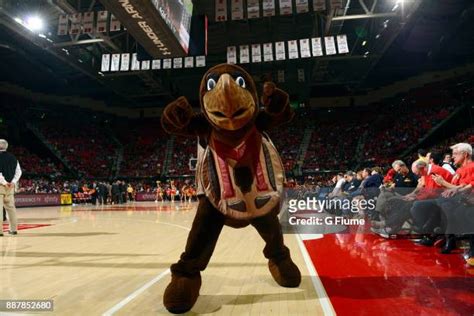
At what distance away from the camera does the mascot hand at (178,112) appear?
2664 millimetres

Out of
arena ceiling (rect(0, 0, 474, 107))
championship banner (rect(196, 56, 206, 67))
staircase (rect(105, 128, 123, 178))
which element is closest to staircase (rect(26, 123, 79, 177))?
staircase (rect(105, 128, 123, 178))

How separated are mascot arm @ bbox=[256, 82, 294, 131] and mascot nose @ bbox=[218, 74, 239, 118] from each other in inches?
11.1

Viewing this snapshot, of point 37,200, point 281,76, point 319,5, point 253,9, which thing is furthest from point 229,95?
point 281,76

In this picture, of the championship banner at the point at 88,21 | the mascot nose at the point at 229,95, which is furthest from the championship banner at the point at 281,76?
the mascot nose at the point at 229,95

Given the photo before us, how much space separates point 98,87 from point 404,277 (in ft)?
97.5

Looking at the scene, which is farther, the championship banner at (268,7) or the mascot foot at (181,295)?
the championship banner at (268,7)

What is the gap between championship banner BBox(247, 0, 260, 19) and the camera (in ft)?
46.9

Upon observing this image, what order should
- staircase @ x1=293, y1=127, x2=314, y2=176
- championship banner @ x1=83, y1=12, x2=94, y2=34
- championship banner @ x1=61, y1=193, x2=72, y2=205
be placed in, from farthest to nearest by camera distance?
staircase @ x1=293, y1=127, x2=314, y2=176 < championship banner @ x1=61, y1=193, x2=72, y2=205 < championship banner @ x1=83, y1=12, x2=94, y2=34

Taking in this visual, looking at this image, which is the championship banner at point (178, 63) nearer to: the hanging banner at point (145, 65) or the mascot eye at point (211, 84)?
the hanging banner at point (145, 65)

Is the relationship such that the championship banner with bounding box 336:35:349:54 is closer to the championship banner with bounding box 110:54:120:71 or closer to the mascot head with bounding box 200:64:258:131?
the championship banner with bounding box 110:54:120:71

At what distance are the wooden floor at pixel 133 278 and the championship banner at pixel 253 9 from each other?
1098cm

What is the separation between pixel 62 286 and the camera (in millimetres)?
3125

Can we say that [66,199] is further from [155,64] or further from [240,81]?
[240,81]

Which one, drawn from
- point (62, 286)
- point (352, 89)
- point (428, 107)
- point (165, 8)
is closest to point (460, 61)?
point (428, 107)
